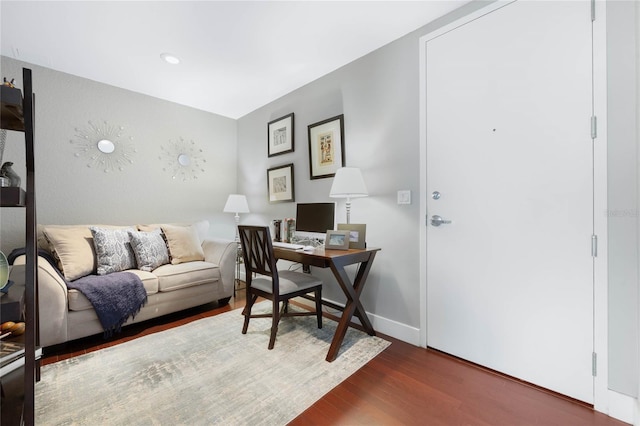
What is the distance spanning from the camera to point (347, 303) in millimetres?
1983

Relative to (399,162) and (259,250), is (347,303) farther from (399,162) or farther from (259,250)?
(399,162)

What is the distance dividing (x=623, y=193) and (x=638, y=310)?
22.4 inches

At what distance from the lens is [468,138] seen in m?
1.84

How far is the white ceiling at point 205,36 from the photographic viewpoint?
189 centimetres

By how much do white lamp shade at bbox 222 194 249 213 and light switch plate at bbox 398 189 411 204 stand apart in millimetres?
2187

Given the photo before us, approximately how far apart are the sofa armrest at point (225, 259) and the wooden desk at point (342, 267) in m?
1.01

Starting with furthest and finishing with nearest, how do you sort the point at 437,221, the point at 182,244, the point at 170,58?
the point at 182,244
the point at 170,58
the point at 437,221

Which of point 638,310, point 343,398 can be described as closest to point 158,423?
point 343,398

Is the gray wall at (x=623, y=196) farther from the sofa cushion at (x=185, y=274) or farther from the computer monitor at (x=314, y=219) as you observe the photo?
the sofa cushion at (x=185, y=274)

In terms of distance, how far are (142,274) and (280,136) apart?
208cm

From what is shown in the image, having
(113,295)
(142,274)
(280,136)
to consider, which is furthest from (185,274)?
(280,136)

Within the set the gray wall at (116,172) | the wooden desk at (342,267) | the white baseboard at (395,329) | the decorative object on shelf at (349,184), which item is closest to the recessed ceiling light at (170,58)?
the gray wall at (116,172)

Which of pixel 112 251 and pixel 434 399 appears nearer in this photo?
pixel 434 399

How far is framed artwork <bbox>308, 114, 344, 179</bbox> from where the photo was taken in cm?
261
